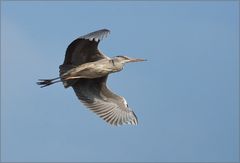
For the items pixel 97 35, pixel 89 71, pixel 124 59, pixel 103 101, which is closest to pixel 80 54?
pixel 89 71

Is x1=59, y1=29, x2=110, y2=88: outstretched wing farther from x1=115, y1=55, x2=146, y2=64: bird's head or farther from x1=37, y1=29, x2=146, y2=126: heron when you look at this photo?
x1=115, y1=55, x2=146, y2=64: bird's head

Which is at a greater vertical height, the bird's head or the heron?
the bird's head

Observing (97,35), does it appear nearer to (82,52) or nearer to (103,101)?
(82,52)

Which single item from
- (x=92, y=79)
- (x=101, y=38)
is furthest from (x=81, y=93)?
(x=101, y=38)

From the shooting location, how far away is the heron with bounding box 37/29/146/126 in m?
18.3

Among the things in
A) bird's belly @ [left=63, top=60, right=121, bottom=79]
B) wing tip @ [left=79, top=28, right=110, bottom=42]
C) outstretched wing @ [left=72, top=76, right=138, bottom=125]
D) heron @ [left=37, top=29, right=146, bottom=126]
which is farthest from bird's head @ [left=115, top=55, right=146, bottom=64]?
wing tip @ [left=79, top=28, right=110, bottom=42]

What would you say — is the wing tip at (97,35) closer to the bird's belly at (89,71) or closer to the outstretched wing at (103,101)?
the bird's belly at (89,71)

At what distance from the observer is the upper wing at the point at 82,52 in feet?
59.1

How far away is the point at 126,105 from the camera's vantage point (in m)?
19.1

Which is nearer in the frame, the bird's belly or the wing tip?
the wing tip

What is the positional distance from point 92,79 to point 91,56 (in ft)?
3.51

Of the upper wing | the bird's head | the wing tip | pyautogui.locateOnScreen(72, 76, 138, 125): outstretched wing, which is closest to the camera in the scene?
the wing tip

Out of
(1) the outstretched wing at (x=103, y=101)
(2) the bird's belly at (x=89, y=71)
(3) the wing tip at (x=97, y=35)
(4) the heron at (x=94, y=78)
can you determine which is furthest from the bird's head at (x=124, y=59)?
(3) the wing tip at (x=97, y=35)

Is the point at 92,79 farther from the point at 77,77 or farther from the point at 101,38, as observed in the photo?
the point at 101,38
